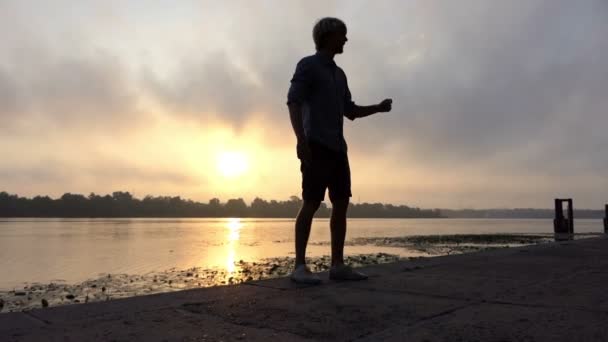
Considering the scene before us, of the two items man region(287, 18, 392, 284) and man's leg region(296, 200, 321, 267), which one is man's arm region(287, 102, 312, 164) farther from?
man's leg region(296, 200, 321, 267)

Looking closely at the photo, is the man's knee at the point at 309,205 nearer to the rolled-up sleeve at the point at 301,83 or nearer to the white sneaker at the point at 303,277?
the white sneaker at the point at 303,277

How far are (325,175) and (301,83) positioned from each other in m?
0.87

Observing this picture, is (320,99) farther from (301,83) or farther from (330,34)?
(330,34)

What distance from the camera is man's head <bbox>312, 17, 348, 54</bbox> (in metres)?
4.36

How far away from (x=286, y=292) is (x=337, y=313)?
0.84 meters

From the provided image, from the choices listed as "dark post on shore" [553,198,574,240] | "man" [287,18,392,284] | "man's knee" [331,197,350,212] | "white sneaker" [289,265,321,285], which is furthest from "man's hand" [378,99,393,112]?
"dark post on shore" [553,198,574,240]

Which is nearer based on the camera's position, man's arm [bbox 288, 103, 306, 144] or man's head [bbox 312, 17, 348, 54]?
man's arm [bbox 288, 103, 306, 144]

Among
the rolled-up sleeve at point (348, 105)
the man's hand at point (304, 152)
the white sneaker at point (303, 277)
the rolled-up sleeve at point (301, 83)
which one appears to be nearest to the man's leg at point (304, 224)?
the white sneaker at point (303, 277)

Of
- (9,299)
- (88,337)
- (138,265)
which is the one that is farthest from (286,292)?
(138,265)

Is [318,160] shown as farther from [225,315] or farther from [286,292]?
[225,315]

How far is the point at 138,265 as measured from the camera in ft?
63.3

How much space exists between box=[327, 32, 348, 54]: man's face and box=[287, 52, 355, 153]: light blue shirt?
10 cm

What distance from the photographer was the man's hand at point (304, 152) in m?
4.02

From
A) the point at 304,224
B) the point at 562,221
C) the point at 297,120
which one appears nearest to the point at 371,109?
the point at 297,120
